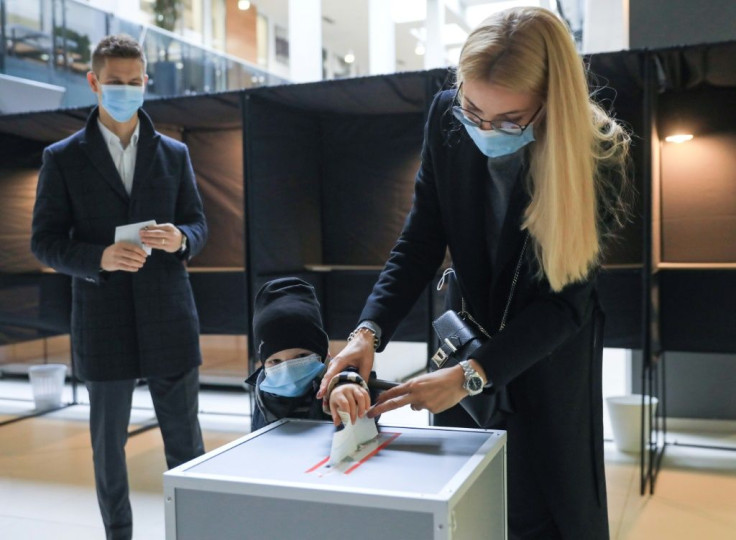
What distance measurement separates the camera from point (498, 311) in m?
1.27

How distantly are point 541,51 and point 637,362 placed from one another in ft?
11.7

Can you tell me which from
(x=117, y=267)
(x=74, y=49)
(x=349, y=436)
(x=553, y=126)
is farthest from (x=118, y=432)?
(x=74, y=49)

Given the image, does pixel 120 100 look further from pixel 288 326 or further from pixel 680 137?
pixel 680 137

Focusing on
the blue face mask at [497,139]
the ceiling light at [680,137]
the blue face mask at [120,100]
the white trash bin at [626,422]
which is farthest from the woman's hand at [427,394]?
the ceiling light at [680,137]

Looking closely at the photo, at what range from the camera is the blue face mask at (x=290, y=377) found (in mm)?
1619

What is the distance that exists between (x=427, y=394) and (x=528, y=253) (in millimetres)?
296

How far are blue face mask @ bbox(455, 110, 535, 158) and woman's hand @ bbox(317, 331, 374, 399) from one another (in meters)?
0.37

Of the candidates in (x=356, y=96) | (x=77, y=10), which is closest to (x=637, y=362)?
(x=356, y=96)

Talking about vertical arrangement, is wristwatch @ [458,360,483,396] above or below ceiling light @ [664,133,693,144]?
below

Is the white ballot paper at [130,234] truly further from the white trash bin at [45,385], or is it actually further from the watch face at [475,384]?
the white trash bin at [45,385]

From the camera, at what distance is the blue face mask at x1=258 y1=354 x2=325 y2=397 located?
1.62 metres

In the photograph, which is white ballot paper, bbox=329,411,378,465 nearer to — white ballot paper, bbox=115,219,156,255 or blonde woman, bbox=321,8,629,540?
blonde woman, bbox=321,8,629,540

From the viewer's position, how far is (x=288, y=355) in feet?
5.63

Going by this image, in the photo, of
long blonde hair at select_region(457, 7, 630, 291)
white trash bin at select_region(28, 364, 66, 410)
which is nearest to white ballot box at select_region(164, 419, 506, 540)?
long blonde hair at select_region(457, 7, 630, 291)
